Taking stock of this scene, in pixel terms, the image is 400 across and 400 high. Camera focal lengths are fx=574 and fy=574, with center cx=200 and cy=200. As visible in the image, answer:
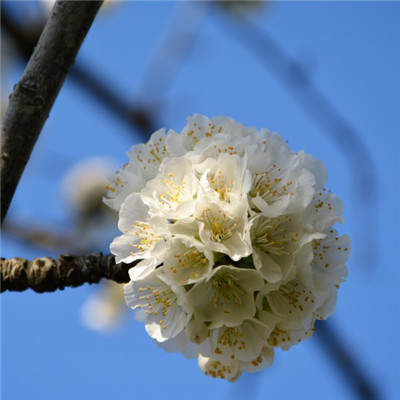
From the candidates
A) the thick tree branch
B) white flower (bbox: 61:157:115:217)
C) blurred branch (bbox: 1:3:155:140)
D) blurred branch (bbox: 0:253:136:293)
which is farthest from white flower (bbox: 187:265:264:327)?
white flower (bbox: 61:157:115:217)

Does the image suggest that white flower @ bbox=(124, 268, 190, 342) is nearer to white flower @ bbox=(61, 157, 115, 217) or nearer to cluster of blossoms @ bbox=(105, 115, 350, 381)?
cluster of blossoms @ bbox=(105, 115, 350, 381)

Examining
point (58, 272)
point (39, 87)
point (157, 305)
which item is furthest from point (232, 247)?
point (39, 87)

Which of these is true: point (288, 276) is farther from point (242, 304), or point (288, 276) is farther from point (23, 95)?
point (23, 95)

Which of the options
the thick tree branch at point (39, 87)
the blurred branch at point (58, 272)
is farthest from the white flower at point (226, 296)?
the thick tree branch at point (39, 87)

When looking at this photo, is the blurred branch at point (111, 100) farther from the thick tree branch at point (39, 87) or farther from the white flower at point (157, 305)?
the white flower at point (157, 305)

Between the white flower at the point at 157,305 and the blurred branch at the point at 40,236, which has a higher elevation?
the white flower at the point at 157,305

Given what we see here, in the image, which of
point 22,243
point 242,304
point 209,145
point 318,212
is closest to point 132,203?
point 209,145
